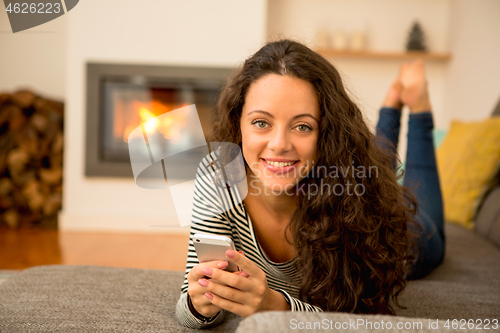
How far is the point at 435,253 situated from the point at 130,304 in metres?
0.78

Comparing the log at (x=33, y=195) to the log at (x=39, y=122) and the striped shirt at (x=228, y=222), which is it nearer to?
the log at (x=39, y=122)

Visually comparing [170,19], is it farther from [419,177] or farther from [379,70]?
[419,177]

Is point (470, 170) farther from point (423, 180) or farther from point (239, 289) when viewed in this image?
point (239, 289)

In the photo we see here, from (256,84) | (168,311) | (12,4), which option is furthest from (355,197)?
(12,4)

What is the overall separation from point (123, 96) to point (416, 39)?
208cm

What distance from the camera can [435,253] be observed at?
1.07 m

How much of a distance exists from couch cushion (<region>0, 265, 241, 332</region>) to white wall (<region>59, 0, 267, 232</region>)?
5.73 ft

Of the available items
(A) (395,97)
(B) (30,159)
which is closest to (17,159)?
(B) (30,159)

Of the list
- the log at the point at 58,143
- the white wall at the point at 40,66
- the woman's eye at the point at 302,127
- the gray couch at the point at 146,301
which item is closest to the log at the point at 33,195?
the log at the point at 58,143

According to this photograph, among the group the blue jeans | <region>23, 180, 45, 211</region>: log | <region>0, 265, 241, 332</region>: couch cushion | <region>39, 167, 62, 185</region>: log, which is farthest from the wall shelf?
<region>0, 265, 241, 332</region>: couch cushion

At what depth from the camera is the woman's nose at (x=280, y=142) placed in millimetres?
728

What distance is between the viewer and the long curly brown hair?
0.79 metres

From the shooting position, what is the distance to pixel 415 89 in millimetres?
1388

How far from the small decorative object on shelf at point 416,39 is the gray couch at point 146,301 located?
2173 millimetres
